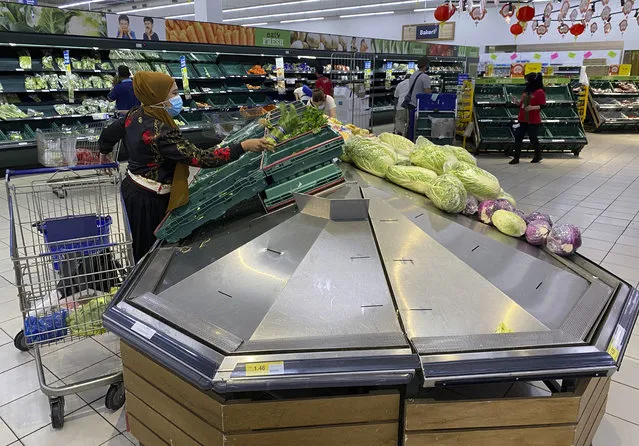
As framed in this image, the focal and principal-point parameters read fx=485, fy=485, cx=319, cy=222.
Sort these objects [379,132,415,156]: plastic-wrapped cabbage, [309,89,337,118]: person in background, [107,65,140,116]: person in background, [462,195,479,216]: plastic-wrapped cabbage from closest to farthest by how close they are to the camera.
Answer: [462,195,479,216]: plastic-wrapped cabbage, [379,132,415,156]: plastic-wrapped cabbage, [309,89,337,118]: person in background, [107,65,140,116]: person in background

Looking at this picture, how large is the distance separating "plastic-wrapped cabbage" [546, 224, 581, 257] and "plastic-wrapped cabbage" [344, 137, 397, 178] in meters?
1.00

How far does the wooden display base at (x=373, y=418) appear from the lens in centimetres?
159

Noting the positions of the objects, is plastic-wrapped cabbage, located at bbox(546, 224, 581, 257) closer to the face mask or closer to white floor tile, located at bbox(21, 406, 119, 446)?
the face mask

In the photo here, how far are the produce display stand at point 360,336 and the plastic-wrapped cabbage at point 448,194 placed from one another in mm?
289

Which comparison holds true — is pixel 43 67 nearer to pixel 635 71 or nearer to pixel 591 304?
pixel 591 304

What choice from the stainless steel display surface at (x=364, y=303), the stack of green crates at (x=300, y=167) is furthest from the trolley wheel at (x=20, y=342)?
the stack of green crates at (x=300, y=167)

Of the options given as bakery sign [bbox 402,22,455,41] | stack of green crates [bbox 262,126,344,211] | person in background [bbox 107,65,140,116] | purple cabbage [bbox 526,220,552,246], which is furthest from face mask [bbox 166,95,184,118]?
bakery sign [bbox 402,22,455,41]

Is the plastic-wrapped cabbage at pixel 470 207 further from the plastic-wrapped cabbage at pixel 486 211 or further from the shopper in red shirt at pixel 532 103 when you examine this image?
the shopper in red shirt at pixel 532 103

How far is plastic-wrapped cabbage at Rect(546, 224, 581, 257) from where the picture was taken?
2.39 metres

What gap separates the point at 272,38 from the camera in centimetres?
1172

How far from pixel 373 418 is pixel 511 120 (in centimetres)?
997

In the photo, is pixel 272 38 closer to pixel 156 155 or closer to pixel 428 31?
pixel 156 155

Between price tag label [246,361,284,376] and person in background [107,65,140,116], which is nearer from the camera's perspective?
price tag label [246,361,284,376]

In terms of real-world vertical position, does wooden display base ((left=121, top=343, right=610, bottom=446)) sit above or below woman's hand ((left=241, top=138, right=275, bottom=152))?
below
